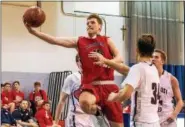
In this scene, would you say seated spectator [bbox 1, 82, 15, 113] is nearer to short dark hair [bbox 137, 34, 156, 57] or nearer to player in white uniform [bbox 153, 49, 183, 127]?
player in white uniform [bbox 153, 49, 183, 127]

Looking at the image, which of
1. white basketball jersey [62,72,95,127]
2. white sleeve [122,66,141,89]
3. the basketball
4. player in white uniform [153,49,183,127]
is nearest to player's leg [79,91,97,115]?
white basketball jersey [62,72,95,127]

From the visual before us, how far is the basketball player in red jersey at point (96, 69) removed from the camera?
14.8ft

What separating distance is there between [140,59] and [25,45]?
26.9 feet

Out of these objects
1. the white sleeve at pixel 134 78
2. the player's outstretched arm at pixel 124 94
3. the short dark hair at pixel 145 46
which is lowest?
the player's outstretched arm at pixel 124 94

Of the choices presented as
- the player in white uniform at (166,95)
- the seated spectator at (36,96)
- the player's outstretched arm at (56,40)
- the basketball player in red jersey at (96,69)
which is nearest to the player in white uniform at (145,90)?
the basketball player in red jersey at (96,69)

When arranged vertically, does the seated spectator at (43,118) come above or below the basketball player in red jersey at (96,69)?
below

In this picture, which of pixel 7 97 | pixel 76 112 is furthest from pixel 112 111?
pixel 7 97

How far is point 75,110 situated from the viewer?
16.4 ft

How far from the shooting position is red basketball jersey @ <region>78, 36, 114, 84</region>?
15.1 feet

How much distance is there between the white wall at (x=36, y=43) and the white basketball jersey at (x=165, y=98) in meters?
6.94

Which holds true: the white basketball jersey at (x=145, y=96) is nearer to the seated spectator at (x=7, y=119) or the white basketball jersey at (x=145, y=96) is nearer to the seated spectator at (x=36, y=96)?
the seated spectator at (x=7, y=119)

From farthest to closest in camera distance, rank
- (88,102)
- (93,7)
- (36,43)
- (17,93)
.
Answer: (93,7), (36,43), (17,93), (88,102)

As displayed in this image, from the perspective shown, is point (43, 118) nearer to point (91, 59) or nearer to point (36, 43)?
point (36, 43)

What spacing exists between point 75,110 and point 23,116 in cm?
529
